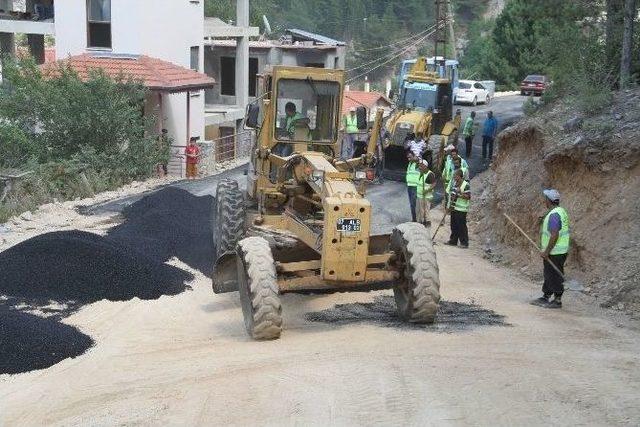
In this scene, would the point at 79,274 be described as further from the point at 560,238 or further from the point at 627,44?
the point at 627,44

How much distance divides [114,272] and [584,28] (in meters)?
14.4

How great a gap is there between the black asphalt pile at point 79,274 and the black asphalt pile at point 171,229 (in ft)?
3.76

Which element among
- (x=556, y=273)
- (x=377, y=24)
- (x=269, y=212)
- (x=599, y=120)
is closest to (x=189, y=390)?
(x=269, y=212)

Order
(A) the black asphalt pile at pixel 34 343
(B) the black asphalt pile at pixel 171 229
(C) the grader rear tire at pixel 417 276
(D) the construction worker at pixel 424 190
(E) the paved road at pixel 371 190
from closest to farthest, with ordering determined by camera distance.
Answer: (A) the black asphalt pile at pixel 34 343, (C) the grader rear tire at pixel 417 276, (B) the black asphalt pile at pixel 171 229, (D) the construction worker at pixel 424 190, (E) the paved road at pixel 371 190

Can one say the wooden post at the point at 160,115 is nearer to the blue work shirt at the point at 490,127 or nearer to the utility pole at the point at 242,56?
the utility pole at the point at 242,56

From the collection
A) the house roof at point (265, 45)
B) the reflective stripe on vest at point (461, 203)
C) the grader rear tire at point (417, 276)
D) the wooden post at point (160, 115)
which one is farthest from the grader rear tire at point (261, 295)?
the house roof at point (265, 45)

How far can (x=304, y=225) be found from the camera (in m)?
11.2

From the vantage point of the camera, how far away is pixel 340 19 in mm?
98062

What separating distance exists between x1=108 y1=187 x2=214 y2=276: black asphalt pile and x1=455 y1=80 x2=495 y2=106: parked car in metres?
27.9

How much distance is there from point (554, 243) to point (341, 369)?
4.11 meters

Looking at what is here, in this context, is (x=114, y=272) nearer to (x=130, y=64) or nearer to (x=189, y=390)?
(x=189, y=390)

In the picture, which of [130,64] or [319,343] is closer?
[319,343]

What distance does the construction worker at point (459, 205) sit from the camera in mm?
16328

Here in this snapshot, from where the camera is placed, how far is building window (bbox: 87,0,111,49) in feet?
A: 103
